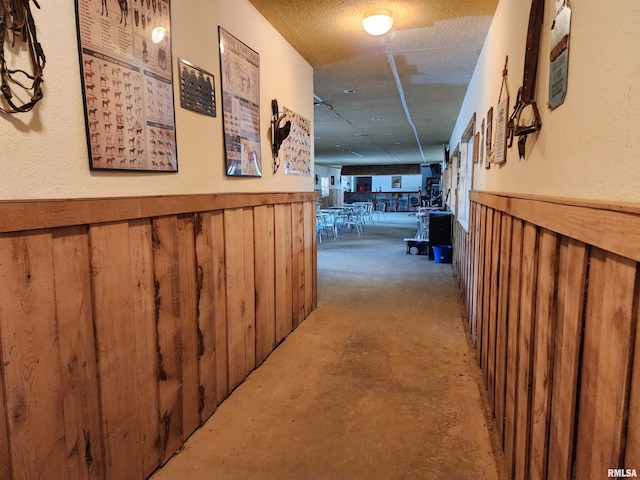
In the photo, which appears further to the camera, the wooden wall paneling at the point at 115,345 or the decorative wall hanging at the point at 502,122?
the decorative wall hanging at the point at 502,122

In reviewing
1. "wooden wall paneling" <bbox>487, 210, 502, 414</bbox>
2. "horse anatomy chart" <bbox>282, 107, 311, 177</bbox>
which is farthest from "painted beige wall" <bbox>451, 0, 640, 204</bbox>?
"horse anatomy chart" <bbox>282, 107, 311, 177</bbox>

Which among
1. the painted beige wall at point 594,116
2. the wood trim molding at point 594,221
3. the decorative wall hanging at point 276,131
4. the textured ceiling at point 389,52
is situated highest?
the textured ceiling at point 389,52

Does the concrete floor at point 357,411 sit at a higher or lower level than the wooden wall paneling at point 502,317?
lower

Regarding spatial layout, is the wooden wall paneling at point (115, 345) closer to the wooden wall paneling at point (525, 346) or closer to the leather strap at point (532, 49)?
the wooden wall paneling at point (525, 346)

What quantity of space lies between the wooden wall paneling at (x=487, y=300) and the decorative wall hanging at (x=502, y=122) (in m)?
0.30

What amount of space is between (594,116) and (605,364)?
513 millimetres

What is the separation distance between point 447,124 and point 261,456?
20.3ft

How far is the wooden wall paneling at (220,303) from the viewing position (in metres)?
1.95

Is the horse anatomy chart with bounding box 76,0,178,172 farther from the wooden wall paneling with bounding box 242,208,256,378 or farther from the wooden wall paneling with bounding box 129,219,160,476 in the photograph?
the wooden wall paneling with bounding box 242,208,256,378

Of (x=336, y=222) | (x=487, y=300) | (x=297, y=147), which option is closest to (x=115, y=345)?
(x=487, y=300)

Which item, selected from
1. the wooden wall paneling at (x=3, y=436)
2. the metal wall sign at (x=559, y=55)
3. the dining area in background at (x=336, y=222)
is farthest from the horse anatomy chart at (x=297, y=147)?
the dining area in background at (x=336, y=222)

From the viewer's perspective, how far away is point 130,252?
4.54ft

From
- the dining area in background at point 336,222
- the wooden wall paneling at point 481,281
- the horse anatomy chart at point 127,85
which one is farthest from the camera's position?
the dining area in background at point 336,222

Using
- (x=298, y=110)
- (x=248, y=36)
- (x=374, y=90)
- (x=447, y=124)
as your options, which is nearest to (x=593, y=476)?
(x=248, y=36)
